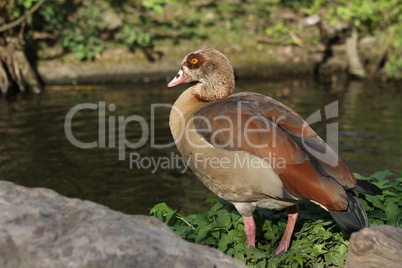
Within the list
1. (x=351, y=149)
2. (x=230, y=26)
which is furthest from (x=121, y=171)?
(x=230, y=26)

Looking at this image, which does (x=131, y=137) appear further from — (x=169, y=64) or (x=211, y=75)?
(x=211, y=75)

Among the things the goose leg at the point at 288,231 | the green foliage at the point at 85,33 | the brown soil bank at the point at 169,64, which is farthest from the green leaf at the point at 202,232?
the green foliage at the point at 85,33

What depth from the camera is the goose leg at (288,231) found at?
4320 millimetres

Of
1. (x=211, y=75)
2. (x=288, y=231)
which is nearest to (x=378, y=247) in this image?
(x=288, y=231)

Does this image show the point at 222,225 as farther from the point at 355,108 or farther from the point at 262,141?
the point at 355,108

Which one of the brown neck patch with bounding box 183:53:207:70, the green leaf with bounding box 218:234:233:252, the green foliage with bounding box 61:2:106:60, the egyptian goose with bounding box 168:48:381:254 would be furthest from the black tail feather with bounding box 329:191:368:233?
the green foliage with bounding box 61:2:106:60

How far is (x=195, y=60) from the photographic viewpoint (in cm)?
479

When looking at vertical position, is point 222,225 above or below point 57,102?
above

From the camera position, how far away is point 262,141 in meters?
4.05

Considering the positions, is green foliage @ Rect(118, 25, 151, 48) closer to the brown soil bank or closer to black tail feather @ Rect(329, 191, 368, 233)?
the brown soil bank

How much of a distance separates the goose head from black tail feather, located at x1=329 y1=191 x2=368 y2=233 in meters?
1.39

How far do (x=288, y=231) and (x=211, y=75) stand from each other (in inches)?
55.1

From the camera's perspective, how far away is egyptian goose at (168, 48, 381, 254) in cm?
389

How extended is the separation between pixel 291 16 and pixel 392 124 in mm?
8451
